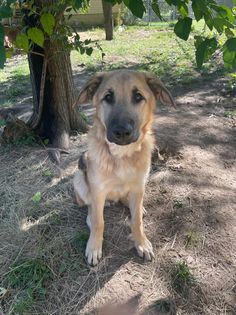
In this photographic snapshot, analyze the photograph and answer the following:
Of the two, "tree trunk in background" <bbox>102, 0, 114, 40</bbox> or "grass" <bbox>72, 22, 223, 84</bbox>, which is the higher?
"tree trunk in background" <bbox>102, 0, 114, 40</bbox>

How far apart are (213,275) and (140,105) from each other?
1.52 m

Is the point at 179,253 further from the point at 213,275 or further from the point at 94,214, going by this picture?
the point at 94,214

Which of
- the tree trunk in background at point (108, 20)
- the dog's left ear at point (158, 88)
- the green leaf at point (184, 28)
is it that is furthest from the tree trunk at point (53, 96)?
the tree trunk in background at point (108, 20)

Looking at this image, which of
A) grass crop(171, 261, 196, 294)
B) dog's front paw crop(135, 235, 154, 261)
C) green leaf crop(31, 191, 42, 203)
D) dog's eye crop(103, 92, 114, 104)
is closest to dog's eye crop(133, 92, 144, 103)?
dog's eye crop(103, 92, 114, 104)

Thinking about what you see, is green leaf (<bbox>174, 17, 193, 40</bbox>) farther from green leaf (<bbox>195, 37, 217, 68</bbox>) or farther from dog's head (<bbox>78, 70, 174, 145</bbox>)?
dog's head (<bbox>78, 70, 174, 145</bbox>)

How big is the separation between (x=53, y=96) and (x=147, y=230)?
203 centimetres

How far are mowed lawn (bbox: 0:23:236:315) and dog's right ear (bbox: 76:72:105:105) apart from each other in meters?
1.15

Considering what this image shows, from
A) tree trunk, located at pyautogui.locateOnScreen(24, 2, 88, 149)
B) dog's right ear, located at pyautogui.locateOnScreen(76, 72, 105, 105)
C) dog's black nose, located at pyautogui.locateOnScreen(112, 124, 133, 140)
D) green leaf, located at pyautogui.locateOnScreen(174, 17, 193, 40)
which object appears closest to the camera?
green leaf, located at pyautogui.locateOnScreen(174, 17, 193, 40)

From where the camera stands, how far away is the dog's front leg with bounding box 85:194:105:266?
117 inches

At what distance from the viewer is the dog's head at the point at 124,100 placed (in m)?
2.61

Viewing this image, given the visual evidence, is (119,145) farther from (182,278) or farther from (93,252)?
(182,278)

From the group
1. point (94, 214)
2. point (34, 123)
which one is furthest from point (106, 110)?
point (34, 123)

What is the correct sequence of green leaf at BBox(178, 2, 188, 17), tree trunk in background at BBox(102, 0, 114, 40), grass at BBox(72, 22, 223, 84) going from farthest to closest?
tree trunk in background at BBox(102, 0, 114, 40) < grass at BBox(72, 22, 223, 84) < green leaf at BBox(178, 2, 188, 17)

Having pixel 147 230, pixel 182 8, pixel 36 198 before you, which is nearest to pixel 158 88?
→ pixel 182 8
